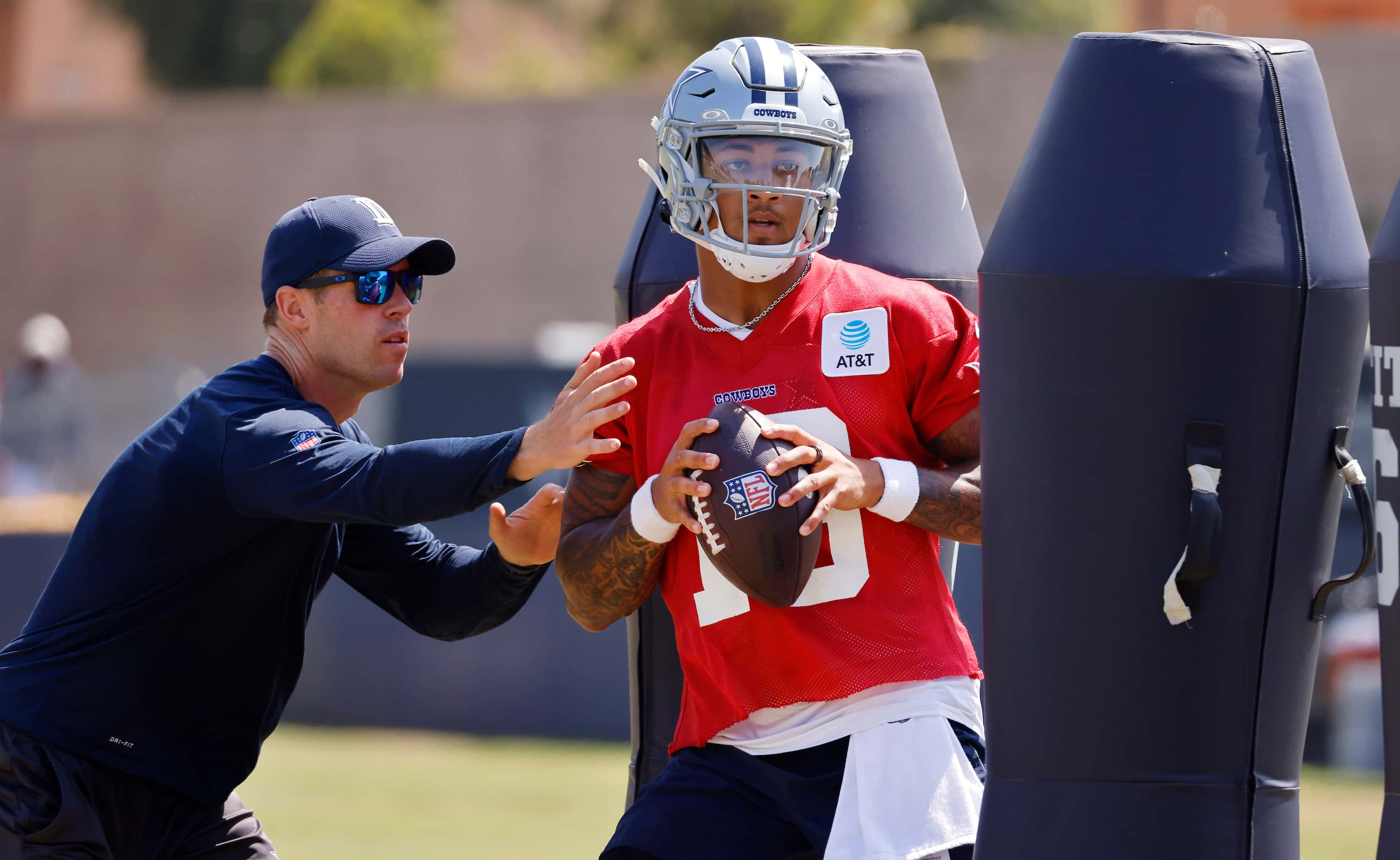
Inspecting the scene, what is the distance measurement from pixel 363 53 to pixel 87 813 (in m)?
31.2

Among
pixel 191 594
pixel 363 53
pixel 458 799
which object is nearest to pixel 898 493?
pixel 191 594

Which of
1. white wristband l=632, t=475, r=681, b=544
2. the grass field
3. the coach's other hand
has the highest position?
the coach's other hand

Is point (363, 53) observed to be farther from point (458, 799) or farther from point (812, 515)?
point (812, 515)

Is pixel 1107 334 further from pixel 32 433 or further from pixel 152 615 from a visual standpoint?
pixel 32 433

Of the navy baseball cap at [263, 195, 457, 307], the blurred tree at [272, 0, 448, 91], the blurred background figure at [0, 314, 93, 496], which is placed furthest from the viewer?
the blurred tree at [272, 0, 448, 91]

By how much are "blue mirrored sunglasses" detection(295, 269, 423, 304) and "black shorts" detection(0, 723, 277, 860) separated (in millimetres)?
1204

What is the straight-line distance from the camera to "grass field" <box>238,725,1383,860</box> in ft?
27.2

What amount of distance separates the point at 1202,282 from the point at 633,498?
122cm

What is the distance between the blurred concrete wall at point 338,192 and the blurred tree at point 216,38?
35.8ft

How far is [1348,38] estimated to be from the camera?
19453mm

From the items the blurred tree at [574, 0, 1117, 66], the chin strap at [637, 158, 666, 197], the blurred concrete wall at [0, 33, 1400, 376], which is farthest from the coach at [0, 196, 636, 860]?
the blurred tree at [574, 0, 1117, 66]

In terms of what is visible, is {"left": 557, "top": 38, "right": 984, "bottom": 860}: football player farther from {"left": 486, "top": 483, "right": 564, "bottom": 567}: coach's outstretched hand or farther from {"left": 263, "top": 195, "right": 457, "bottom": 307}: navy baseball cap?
{"left": 263, "top": 195, "right": 457, "bottom": 307}: navy baseball cap

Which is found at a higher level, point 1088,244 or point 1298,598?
point 1088,244

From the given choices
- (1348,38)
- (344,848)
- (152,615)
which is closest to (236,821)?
(152,615)
